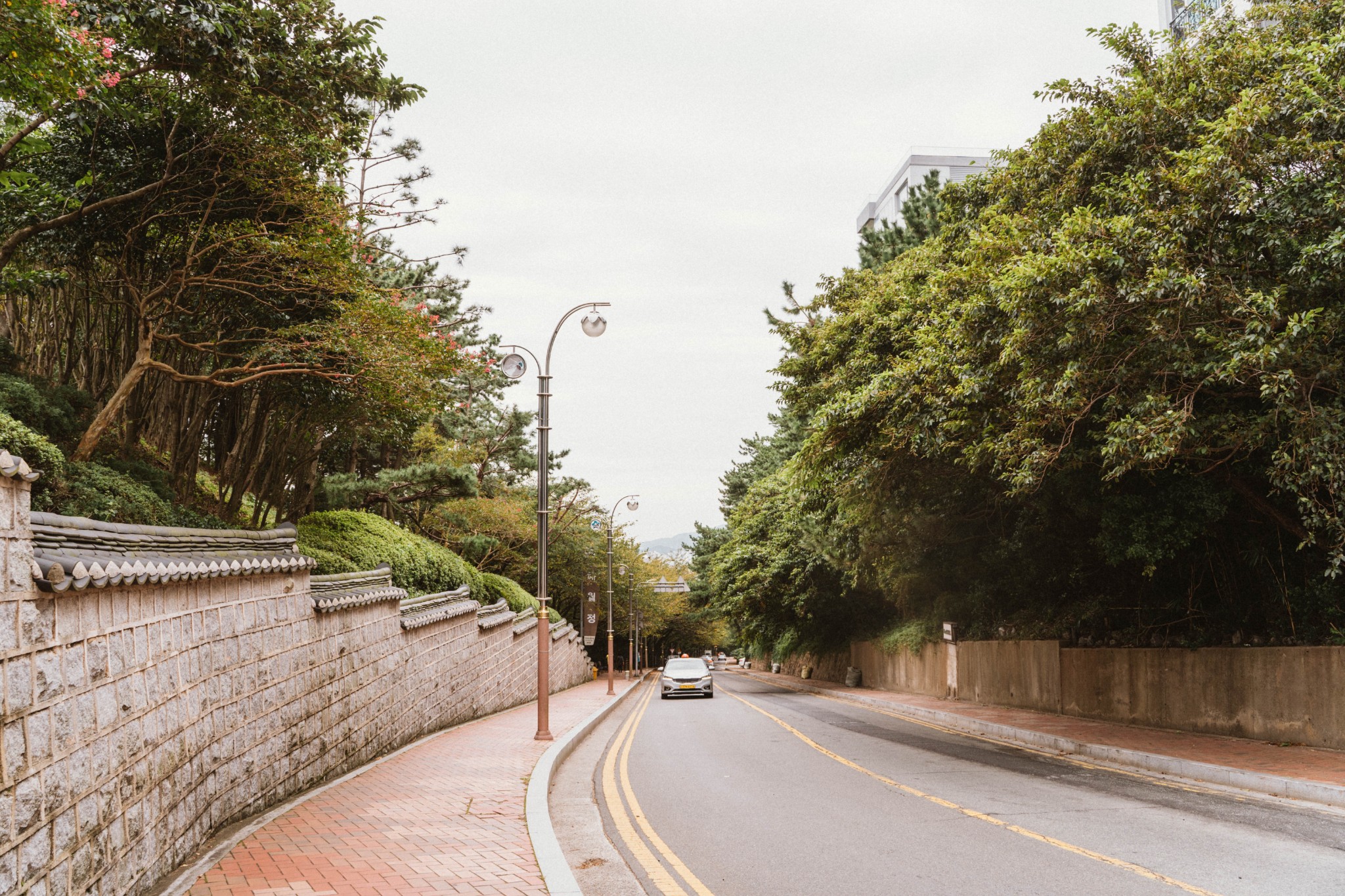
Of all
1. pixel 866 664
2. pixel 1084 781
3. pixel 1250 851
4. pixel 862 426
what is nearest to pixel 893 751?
pixel 1084 781

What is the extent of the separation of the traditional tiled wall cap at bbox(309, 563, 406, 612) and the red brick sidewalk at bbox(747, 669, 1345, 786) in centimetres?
1060

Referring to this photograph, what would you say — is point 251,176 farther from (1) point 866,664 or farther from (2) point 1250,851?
(1) point 866,664

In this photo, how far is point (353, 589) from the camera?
477 inches

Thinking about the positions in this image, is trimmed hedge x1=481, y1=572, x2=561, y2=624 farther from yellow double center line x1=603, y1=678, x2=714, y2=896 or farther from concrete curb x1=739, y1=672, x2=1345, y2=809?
concrete curb x1=739, y1=672, x2=1345, y2=809

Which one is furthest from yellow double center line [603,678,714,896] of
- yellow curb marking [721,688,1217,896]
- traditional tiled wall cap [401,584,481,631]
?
traditional tiled wall cap [401,584,481,631]

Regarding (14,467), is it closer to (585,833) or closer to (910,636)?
(585,833)

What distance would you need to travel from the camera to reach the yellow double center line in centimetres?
668

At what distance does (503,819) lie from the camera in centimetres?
848

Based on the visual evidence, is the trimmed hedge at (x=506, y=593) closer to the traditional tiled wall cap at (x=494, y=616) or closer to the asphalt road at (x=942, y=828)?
the traditional tiled wall cap at (x=494, y=616)

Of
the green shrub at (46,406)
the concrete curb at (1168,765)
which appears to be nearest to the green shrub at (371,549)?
the green shrub at (46,406)

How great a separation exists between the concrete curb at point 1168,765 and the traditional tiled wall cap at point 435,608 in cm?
1024

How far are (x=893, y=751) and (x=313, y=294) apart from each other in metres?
11.3

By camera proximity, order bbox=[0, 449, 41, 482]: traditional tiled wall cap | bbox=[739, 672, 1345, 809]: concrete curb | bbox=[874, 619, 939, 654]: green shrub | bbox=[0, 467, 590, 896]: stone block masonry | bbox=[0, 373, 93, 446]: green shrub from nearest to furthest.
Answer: bbox=[0, 449, 41, 482]: traditional tiled wall cap
bbox=[0, 467, 590, 896]: stone block masonry
bbox=[739, 672, 1345, 809]: concrete curb
bbox=[0, 373, 93, 446]: green shrub
bbox=[874, 619, 939, 654]: green shrub

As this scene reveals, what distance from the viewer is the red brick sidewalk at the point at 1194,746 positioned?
35.8 feet
